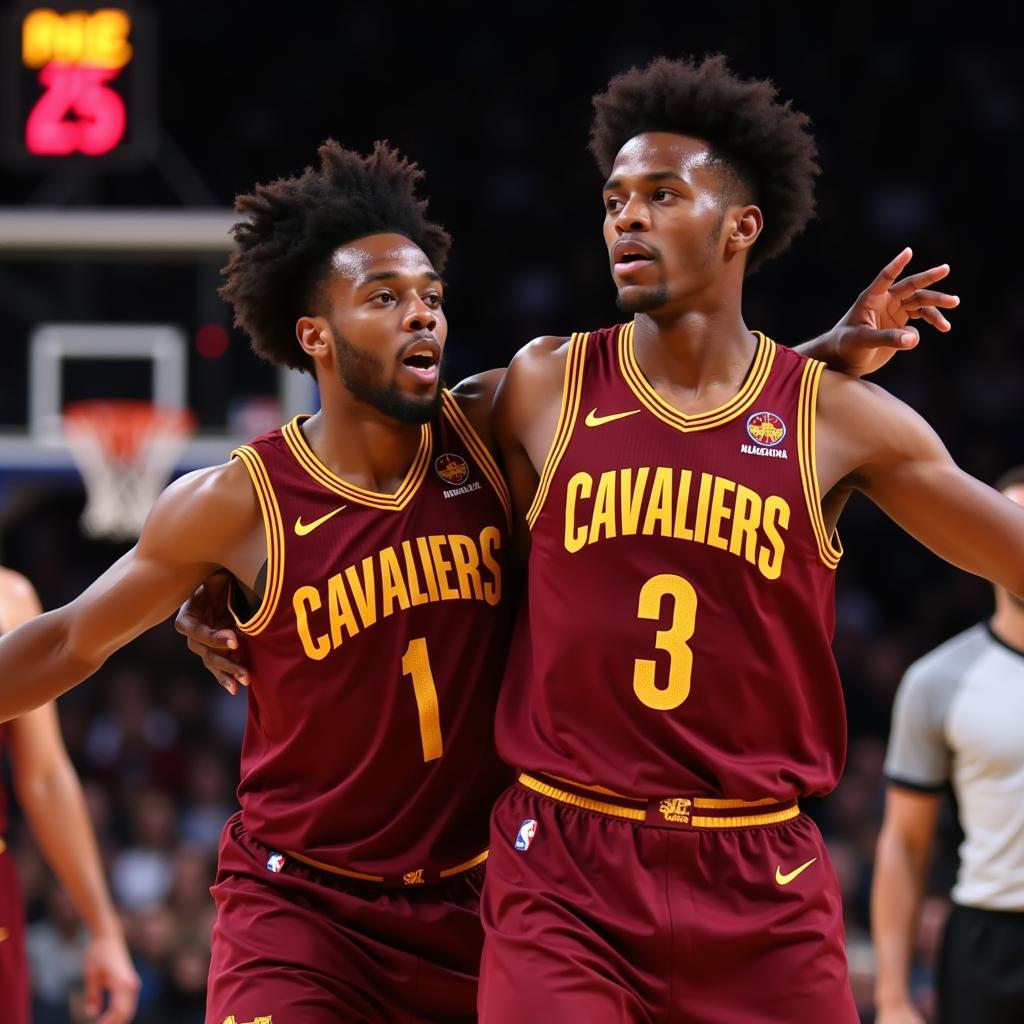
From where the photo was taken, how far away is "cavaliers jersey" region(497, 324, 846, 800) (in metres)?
3.35

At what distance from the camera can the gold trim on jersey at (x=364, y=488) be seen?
12.5 ft

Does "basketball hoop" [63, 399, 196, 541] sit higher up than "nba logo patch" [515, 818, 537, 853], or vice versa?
"basketball hoop" [63, 399, 196, 541]

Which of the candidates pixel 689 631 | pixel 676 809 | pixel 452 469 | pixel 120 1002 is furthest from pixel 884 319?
pixel 120 1002

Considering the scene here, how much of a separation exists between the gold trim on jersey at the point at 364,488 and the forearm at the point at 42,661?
2.04 ft

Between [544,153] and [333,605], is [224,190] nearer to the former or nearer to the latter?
[544,153]

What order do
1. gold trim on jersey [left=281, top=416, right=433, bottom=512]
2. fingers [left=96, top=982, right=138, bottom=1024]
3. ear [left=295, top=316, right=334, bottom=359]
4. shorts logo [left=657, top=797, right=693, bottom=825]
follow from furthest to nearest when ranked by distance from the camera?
fingers [left=96, top=982, right=138, bottom=1024] → ear [left=295, top=316, right=334, bottom=359] → gold trim on jersey [left=281, top=416, right=433, bottom=512] → shorts logo [left=657, top=797, right=693, bottom=825]

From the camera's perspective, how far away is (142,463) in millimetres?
9227

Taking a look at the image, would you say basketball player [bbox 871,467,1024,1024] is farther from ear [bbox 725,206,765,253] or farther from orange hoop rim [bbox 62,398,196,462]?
orange hoop rim [bbox 62,398,196,462]

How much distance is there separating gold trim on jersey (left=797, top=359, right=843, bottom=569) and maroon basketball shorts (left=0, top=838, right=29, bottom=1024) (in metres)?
2.31

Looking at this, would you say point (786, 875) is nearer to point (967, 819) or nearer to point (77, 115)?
point (967, 819)

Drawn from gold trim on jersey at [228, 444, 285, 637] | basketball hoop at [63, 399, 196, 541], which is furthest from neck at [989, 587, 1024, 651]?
basketball hoop at [63, 399, 196, 541]

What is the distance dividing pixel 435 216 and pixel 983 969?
29.7 ft

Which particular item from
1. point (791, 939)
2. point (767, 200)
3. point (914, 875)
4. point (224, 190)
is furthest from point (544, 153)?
point (791, 939)

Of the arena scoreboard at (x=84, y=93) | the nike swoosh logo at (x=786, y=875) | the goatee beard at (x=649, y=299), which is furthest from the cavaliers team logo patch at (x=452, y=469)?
the arena scoreboard at (x=84, y=93)
